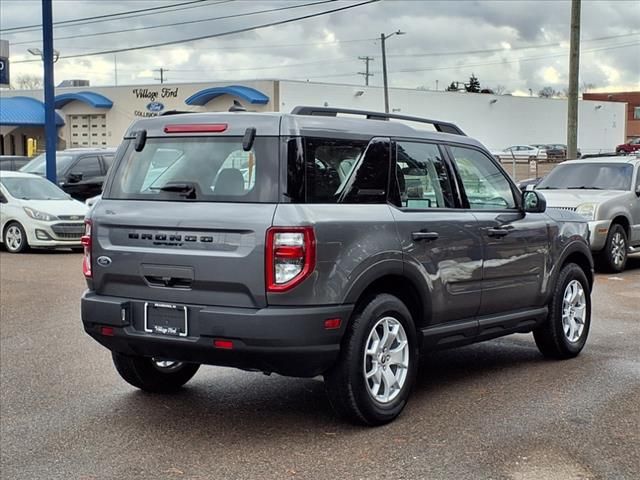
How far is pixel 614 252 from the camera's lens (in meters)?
14.4

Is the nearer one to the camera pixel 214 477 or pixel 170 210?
pixel 214 477

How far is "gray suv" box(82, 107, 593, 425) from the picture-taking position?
17.0 ft

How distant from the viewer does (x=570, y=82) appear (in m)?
23.0

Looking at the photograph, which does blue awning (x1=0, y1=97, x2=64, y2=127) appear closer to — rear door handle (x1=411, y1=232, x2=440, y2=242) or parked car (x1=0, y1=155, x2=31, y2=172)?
parked car (x1=0, y1=155, x2=31, y2=172)

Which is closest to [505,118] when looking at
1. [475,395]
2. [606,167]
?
[606,167]

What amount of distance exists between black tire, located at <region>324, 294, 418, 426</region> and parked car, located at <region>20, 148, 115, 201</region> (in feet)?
53.8

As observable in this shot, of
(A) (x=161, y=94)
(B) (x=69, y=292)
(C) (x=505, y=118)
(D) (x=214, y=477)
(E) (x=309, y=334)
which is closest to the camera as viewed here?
(D) (x=214, y=477)

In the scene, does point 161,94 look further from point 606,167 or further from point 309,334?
point 309,334

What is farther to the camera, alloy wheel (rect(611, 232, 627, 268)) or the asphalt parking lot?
alloy wheel (rect(611, 232, 627, 268))

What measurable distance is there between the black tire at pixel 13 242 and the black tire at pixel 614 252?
1059cm

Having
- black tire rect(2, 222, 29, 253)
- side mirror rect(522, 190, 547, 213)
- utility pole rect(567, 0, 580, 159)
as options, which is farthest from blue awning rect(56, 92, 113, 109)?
side mirror rect(522, 190, 547, 213)

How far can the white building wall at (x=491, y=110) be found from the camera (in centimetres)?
5050

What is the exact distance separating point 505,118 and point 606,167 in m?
49.6

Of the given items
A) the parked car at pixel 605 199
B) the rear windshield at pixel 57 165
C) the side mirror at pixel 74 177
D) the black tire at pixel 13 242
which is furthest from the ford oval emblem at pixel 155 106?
the parked car at pixel 605 199
